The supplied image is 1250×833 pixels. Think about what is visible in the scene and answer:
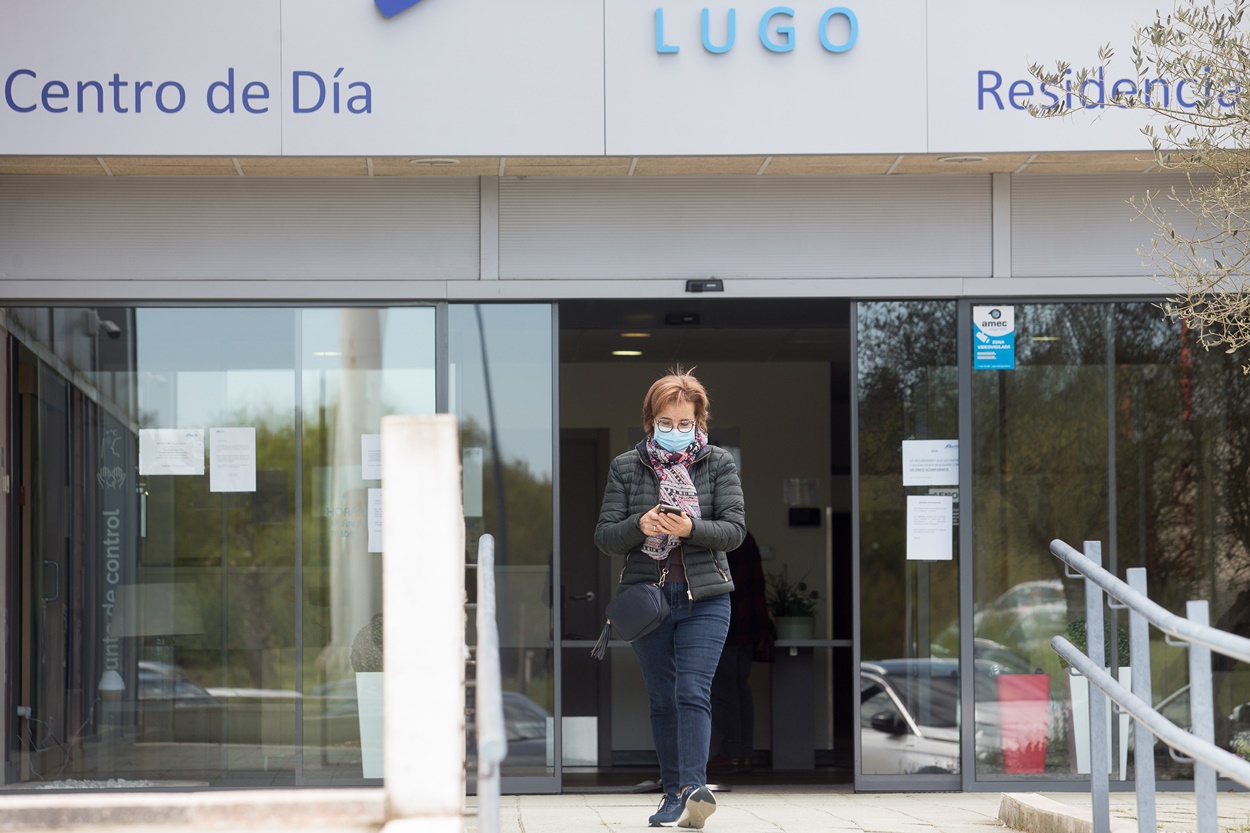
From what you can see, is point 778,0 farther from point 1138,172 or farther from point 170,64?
point 170,64

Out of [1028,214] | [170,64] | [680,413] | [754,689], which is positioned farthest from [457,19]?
[754,689]

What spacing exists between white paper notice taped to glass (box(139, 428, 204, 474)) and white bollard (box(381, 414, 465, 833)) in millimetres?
3686

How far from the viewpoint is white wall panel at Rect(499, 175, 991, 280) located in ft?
23.8

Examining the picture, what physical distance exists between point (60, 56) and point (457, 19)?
6.21 ft

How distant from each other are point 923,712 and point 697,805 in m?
2.67

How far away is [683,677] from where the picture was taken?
16.8 ft

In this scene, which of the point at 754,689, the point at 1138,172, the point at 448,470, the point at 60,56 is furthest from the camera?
the point at 754,689

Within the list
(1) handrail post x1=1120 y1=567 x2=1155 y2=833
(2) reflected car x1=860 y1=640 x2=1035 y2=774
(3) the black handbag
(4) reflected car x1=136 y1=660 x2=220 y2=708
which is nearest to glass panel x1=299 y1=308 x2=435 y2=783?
(4) reflected car x1=136 y1=660 x2=220 y2=708

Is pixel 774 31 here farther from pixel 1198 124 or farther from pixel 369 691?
pixel 369 691

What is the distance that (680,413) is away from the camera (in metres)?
5.34

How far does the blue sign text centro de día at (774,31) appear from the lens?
6734mm

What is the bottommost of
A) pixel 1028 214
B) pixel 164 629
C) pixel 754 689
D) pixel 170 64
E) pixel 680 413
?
pixel 754 689

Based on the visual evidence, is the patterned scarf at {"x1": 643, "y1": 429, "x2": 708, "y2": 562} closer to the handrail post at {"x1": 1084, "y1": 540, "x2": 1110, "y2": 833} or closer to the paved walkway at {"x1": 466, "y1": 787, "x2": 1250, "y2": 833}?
the paved walkway at {"x1": 466, "y1": 787, "x2": 1250, "y2": 833}

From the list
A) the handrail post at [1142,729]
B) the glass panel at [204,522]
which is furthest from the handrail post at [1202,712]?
the glass panel at [204,522]
